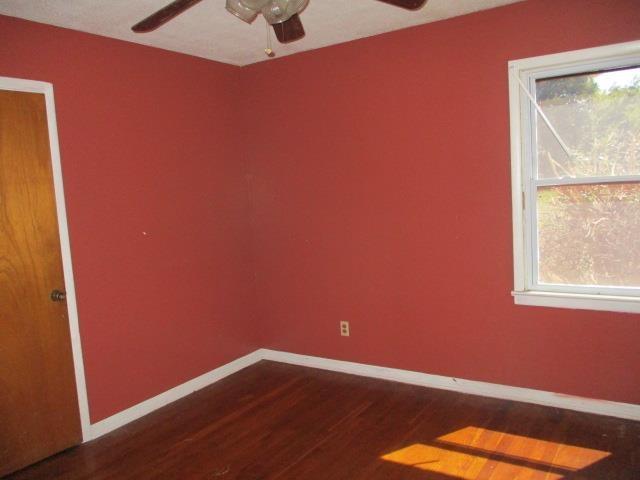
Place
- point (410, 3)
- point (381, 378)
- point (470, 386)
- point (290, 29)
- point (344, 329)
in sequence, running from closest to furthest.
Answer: point (410, 3) → point (290, 29) → point (470, 386) → point (381, 378) → point (344, 329)

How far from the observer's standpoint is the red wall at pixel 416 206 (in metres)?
2.88

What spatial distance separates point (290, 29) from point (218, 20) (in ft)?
3.74

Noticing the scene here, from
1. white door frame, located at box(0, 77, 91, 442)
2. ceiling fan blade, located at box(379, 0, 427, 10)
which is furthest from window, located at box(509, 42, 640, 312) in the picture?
white door frame, located at box(0, 77, 91, 442)

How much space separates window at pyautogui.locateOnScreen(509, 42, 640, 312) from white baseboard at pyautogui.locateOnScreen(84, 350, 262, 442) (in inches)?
87.4

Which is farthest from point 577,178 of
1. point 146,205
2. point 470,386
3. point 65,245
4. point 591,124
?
point 65,245

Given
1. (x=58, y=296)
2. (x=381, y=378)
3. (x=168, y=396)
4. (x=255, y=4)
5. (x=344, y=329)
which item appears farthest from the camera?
(x=344, y=329)

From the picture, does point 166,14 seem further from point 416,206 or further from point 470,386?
point 470,386

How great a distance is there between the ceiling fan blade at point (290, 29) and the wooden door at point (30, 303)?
159 cm

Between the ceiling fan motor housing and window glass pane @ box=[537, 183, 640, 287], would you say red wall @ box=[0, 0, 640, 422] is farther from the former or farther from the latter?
the ceiling fan motor housing

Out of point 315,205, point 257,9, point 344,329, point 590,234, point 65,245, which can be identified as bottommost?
point 344,329

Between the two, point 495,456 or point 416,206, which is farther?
point 416,206

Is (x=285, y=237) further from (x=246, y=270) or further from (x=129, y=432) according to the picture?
(x=129, y=432)

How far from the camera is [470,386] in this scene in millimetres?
3275

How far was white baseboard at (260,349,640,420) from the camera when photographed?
9.32ft
